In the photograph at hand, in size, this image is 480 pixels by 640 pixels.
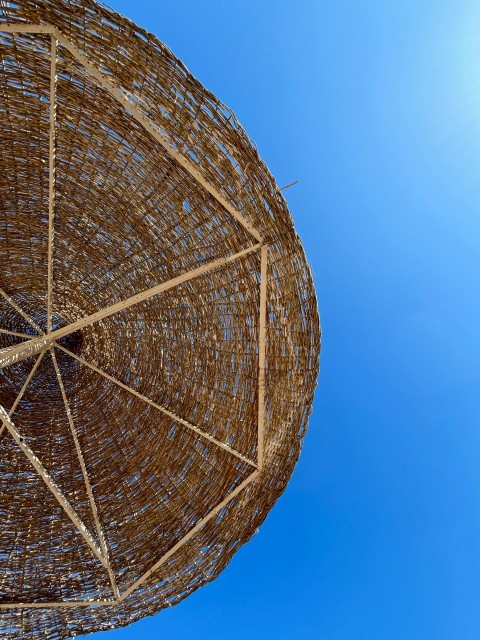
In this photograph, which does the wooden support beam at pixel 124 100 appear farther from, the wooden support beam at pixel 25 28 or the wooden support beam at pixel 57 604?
the wooden support beam at pixel 57 604

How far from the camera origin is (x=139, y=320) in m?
7.30

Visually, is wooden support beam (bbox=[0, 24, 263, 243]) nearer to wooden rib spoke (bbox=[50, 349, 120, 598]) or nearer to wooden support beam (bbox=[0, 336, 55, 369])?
wooden support beam (bbox=[0, 336, 55, 369])

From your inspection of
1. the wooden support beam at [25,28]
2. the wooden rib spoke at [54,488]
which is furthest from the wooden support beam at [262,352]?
the wooden support beam at [25,28]

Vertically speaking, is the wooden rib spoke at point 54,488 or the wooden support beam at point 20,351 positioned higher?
the wooden support beam at point 20,351

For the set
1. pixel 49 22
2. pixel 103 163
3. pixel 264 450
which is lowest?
pixel 264 450

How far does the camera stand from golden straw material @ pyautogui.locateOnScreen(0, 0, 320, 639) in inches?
165

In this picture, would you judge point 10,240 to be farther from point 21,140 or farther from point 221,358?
point 221,358

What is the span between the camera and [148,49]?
3736 millimetres

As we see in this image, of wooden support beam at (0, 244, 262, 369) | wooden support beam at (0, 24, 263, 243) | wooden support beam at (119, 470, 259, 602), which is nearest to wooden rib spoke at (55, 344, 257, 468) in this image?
wooden support beam at (119, 470, 259, 602)

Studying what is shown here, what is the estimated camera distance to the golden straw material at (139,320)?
4199 millimetres

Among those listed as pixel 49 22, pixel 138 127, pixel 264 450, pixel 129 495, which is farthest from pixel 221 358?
pixel 49 22

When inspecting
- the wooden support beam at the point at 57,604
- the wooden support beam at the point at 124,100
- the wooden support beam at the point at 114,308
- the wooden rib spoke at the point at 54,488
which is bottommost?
the wooden support beam at the point at 57,604

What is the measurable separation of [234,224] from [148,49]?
1.74 meters

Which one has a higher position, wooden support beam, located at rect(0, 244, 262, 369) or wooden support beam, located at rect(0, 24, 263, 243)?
wooden support beam, located at rect(0, 24, 263, 243)
